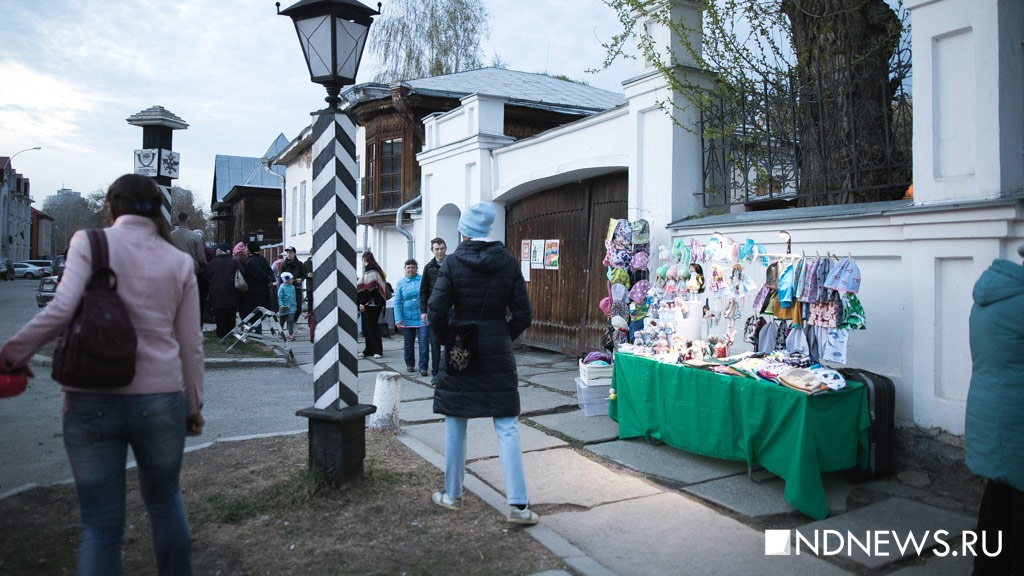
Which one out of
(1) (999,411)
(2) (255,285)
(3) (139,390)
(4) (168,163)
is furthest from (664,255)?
(2) (255,285)

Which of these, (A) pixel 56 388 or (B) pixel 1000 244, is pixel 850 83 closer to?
(B) pixel 1000 244

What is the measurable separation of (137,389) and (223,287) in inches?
382

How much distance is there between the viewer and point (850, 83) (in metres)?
5.75

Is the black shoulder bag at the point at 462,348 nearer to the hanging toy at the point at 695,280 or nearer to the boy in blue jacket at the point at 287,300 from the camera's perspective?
the hanging toy at the point at 695,280

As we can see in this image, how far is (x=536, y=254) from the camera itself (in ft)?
37.7

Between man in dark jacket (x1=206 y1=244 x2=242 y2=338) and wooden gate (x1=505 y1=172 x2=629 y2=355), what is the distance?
15.6 feet

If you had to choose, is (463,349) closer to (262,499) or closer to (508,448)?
(508,448)

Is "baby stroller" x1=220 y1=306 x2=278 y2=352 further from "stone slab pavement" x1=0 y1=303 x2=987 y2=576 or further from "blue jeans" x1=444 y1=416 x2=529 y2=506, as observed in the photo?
"blue jeans" x1=444 y1=416 x2=529 y2=506

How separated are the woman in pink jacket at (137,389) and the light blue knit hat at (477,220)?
181 cm

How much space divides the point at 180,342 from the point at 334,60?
2.70 m

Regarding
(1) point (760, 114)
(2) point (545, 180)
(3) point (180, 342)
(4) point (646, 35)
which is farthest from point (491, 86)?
(3) point (180, 342)

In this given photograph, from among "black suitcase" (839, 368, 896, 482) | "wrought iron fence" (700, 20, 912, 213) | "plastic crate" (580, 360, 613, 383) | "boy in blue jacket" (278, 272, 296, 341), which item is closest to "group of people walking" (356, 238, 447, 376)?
"plastic crate" (580, 360, 613, 383)
